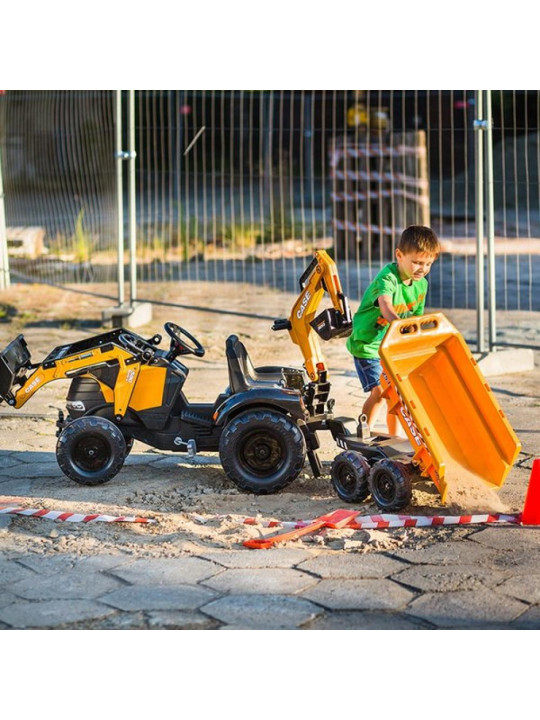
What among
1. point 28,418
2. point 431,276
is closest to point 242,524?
point 28,418

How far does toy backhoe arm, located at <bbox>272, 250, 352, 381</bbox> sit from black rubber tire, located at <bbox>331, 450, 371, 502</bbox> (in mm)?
606

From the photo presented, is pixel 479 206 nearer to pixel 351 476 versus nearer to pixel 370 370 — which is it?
pixel 370 370

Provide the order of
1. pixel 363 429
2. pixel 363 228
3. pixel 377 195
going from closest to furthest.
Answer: pixel 363 429, pixel 363 228, pixel 377 195

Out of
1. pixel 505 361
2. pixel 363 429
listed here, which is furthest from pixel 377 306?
pixel 505 361

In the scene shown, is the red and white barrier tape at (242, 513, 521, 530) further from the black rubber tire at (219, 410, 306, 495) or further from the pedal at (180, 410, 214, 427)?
the pedal at (180, 410, 214, 427)

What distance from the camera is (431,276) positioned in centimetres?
1222

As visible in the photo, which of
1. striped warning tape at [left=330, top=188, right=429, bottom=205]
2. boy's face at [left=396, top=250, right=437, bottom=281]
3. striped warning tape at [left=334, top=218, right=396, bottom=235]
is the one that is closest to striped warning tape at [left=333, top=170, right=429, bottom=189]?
striped warning tape at [left=330, top=188, right=429, bottom=205]

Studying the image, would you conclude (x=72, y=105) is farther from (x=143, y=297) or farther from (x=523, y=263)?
(x=523, y=263)

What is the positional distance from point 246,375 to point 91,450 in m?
0.89

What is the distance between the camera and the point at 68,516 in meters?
5.04

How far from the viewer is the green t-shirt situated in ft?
18.7

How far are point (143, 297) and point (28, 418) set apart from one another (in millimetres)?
4628

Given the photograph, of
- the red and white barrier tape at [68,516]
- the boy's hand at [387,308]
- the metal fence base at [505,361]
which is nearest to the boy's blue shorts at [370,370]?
the boy's hand at [387,308]
